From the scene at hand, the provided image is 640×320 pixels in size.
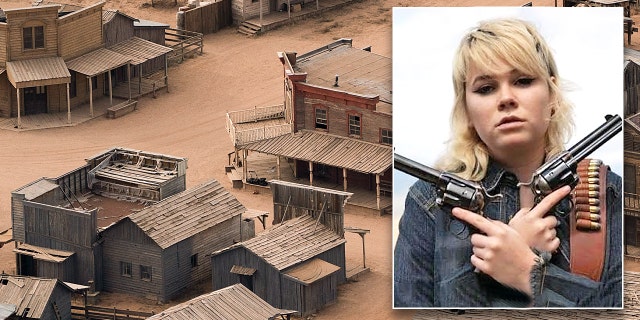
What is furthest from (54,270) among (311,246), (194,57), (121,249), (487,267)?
(194,57)

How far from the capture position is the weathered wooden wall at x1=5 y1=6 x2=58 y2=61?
10062 centimetres

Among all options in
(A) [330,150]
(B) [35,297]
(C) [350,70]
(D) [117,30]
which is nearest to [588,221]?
(B) [35,297]

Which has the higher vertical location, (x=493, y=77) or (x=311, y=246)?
(x=493, y=77)

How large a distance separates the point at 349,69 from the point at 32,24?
15180 millimetres

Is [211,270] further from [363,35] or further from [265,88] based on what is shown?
[363,35]

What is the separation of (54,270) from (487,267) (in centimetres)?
2134

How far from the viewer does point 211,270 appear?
8419 centimetres

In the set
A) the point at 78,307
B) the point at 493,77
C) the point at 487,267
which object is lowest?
the point at 78,307

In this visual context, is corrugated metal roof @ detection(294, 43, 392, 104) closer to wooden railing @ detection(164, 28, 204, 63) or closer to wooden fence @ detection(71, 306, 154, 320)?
wooden railing @ detection(164, 28, 204, 63)

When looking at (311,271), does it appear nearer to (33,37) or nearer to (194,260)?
(194,260)

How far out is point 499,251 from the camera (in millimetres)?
67312

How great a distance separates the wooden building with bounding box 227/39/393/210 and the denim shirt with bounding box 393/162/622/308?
73.3 feet

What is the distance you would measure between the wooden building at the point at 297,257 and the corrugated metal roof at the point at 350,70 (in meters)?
9.65

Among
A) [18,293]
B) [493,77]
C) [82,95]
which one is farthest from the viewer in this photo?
[82,95]
